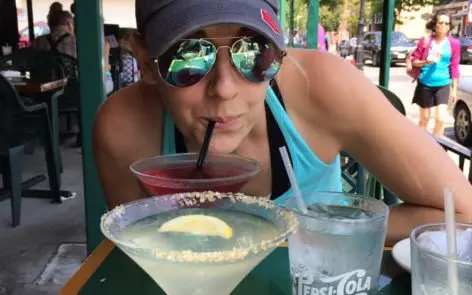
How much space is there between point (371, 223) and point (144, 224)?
0.45 metres

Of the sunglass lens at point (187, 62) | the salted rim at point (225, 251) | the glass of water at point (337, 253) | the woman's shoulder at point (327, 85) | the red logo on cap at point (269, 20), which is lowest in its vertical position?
the glass of water at point (337, 253)

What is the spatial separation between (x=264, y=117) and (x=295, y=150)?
15 cm

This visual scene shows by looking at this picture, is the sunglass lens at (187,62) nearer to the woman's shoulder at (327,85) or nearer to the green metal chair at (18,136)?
the woman's shoulder at (327,85)

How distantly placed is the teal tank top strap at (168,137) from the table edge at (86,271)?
0.44m

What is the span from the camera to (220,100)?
4.46ft

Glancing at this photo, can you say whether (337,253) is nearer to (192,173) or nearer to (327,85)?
(192,173)

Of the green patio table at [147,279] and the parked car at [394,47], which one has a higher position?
the parked car at [394,47]

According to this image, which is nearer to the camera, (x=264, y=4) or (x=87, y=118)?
(x=264, y=4)

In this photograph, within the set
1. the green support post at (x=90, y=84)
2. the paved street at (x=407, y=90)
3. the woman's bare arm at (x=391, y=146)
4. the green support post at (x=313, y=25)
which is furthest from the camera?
the paved street at (x=407, y=90)

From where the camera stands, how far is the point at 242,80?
4.53 ft

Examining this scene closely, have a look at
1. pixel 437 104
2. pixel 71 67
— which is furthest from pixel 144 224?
→ pixel 437 104

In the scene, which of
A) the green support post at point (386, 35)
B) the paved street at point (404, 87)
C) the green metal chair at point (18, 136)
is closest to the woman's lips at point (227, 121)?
the green support post at point (386, 35)

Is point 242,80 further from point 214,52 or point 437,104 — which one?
point 437,104

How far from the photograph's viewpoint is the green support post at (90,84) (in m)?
2.58
